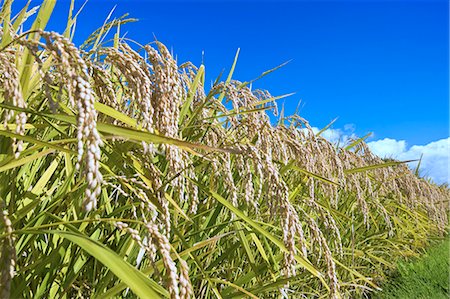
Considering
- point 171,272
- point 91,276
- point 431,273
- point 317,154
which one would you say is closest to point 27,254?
point 91,276

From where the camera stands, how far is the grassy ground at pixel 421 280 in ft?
13.6

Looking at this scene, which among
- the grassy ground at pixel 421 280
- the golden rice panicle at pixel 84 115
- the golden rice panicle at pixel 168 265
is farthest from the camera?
the grassy ground at pixel 421 280

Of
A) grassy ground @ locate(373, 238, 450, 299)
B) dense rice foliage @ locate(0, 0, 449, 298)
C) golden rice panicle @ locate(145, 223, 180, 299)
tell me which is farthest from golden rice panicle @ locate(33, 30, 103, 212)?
grassy ground @ locate(373, 238, 450, 299)

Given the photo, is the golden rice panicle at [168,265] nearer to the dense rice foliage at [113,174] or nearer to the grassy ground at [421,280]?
the dense rice foliage at [113,174]

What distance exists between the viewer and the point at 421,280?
4.57m

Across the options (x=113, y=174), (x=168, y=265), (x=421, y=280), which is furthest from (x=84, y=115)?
(x=421, y=280)

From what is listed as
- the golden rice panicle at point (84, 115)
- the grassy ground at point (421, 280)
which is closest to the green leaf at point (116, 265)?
the golden rice panicle at point (84, 115)

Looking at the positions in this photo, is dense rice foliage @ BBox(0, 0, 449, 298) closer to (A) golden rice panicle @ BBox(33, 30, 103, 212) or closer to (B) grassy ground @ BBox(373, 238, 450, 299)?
(A) golden rice panicle @ BBox(33, 30, 103, 212)

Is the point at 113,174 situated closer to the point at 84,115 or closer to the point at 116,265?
the point at 116,265

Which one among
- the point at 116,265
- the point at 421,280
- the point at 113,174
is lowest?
the point at 116,265

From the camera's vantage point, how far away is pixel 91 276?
1.67 meters

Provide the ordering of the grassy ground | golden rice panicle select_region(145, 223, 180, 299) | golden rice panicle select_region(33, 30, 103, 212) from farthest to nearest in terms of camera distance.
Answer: the grassy ground, golden rice panicle select_region(145, 223, 180, 299), golden rice panicle select_region(33, 30, 103, 212)

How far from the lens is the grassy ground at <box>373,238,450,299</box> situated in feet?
13.6

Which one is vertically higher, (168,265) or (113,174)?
(113,174)
